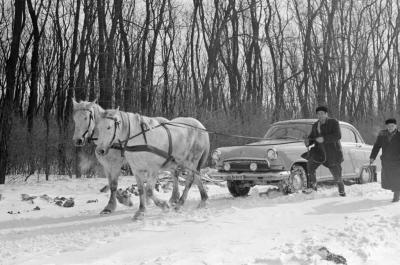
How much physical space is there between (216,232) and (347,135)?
783 centimetres

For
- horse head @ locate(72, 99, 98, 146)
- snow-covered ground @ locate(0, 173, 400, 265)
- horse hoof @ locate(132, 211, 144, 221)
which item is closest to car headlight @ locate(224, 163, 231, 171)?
snow-covered ground @ locate(0, 173, 400, 265)

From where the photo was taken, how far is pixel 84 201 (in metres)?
11.6

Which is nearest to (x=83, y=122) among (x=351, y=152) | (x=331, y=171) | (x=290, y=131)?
(x=331, y=171)

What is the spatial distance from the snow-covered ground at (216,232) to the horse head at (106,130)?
4.10ft

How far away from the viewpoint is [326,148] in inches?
426

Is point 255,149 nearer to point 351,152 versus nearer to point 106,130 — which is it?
point 351,152

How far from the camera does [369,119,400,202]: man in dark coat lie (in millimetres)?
10031

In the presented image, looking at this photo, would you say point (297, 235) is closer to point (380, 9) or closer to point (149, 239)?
point (149, 239)

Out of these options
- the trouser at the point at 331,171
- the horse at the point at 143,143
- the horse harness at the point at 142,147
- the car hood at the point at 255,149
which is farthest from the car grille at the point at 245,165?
the horse harness at the point at 142,147

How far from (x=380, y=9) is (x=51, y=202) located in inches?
1392

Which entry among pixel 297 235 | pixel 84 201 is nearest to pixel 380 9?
pixel 84 201

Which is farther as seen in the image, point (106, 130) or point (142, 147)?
point (142, 147)

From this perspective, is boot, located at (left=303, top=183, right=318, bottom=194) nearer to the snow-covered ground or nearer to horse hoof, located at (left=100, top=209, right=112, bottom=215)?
the snow-covered ground

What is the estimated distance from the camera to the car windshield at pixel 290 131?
40.1 ft
